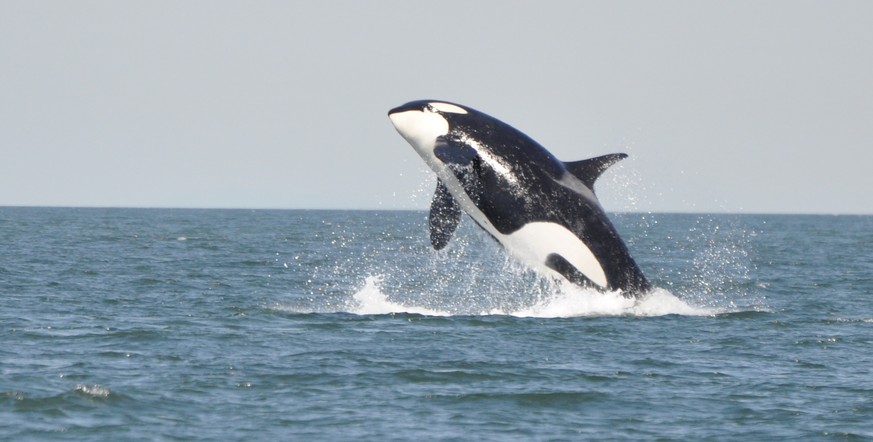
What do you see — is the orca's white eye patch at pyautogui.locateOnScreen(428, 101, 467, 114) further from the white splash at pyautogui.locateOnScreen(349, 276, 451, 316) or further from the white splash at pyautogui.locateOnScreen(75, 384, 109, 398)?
the white splash at pyautogui.locateOnScreen(75, 384, 109, 398)

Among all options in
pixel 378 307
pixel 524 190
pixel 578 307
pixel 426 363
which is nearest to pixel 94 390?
pixel 426 363

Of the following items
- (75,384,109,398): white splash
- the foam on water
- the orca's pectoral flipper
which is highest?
the orca's pectoral flipper

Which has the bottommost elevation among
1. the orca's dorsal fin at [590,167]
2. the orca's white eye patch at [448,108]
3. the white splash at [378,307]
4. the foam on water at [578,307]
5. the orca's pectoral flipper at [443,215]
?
the white splash at [378,307]

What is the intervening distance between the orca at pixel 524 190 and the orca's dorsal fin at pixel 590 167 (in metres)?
0.02

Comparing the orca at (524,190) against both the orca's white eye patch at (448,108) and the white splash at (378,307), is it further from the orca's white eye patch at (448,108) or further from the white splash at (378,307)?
the white splash at (378,307)

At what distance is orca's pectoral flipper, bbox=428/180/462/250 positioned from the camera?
68.6 ft

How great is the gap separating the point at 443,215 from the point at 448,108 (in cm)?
176

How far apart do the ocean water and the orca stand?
3.06ft

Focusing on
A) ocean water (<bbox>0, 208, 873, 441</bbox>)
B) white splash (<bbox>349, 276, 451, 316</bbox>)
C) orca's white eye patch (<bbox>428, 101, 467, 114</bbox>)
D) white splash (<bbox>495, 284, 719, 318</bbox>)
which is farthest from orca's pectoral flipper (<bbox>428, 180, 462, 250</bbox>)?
white splash (<bbox>349, 276, 451, 316</bbox>)

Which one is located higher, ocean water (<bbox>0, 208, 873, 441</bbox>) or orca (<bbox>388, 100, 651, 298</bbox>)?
orca (<bbox>388, 100, 651, 298</bbox>)

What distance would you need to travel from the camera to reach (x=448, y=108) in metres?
20.6

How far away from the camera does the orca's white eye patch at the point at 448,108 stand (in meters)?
20.5

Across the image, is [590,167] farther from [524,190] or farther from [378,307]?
[378,307]

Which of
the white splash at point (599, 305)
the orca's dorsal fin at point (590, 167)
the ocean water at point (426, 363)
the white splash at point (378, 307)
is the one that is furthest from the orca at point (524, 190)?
the white splash at point (378, 307)
